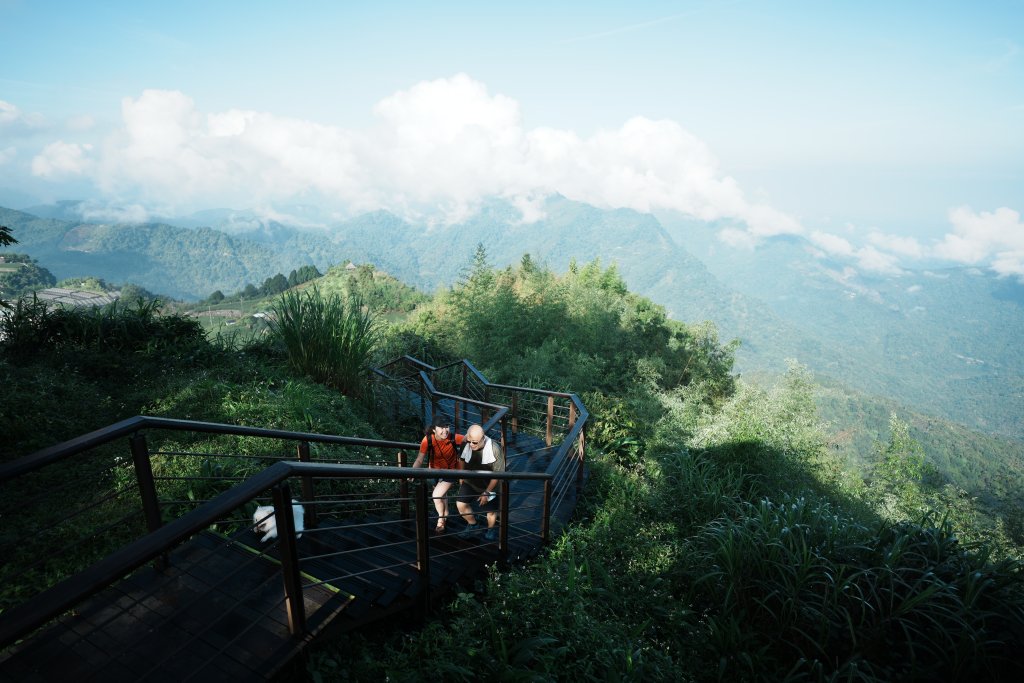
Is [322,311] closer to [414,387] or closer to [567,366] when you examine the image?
[414,387]

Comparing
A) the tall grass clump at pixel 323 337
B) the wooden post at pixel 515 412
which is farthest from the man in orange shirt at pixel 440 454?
the tall grass clump at pixel 323 337

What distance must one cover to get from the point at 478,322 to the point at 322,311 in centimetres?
904

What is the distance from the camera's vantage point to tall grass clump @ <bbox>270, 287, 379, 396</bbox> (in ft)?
24.4

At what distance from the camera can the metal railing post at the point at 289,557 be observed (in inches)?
81.4

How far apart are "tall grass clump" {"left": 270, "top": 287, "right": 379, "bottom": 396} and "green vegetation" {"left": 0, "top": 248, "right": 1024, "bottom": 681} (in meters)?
0.03

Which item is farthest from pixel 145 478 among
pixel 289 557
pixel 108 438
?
pixel 289 557

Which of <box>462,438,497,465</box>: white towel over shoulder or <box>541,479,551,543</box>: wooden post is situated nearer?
<box>541,479,551,543</box>: wooden post

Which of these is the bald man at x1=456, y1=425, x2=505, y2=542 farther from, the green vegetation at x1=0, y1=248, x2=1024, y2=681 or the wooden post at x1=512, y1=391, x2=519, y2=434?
the wooden post at x1=512, y1=391, x2=519, y2=434

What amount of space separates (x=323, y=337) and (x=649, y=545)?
529cm

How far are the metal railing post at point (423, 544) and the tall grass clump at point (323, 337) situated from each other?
16.0ft

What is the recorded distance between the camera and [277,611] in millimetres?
2383

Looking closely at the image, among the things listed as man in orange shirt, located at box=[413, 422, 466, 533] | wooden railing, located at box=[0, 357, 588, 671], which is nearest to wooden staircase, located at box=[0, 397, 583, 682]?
wooden railing, located at box=[0, 357, 588, 671]

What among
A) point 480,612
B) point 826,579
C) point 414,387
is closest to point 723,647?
point 826,579

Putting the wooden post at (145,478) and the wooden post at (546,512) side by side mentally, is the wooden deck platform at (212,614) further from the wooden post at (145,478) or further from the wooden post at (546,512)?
the wooden post at (546,512)
